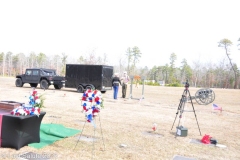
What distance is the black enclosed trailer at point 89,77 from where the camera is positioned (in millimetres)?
15363

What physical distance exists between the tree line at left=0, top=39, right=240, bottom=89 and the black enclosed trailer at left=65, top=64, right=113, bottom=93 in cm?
1484

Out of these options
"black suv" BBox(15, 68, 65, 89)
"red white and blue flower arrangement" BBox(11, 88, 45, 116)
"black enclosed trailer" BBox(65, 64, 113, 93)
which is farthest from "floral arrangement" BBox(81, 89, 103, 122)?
"black suv" BBox(15, 68, 65, 89)

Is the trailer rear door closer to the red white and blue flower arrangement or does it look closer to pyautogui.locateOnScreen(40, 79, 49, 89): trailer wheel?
pyautogui.locateOnScreen(40, 79, 49, 89): trailer wheel

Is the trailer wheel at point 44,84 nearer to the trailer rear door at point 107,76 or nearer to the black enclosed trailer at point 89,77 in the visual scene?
the black enclosed trailer at point 89,77

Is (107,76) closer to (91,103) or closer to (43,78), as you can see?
(43,78)

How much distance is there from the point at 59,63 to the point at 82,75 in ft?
131

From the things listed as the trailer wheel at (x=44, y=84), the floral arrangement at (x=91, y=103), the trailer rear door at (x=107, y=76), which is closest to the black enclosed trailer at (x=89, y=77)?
the trailer rear door at (x=107, y=76)

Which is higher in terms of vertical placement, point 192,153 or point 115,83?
point 115,83

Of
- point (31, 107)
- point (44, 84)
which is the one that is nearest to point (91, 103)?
point (31, 107)

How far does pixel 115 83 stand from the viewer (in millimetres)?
12398

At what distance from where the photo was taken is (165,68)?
149 ft

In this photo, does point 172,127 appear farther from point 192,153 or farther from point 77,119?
point 77,119

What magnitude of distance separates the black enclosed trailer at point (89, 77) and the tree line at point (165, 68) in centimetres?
1484

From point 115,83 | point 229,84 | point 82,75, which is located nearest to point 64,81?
point 82,75
